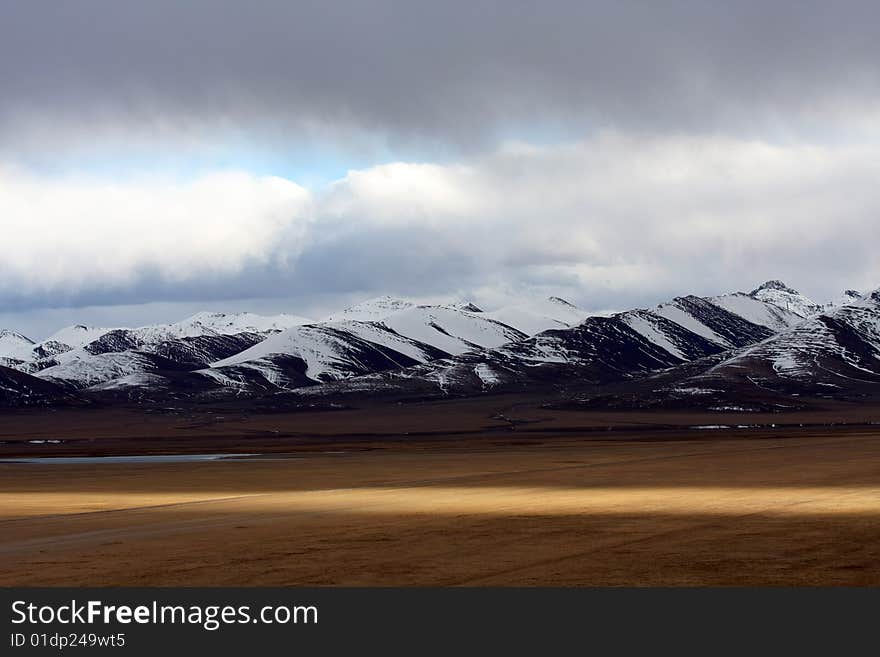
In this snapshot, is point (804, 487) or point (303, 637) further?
point (804, 487)

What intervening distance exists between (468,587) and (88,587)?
7671 mm

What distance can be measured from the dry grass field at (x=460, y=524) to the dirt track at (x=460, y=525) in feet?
0.26

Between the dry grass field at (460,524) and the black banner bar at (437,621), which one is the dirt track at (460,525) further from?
the black banner bar at (437,621)

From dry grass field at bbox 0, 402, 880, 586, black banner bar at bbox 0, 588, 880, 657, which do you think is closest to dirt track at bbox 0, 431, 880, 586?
dry grass field at bbox 0, 402, 880, 586

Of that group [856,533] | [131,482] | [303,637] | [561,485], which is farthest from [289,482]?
[303,637]

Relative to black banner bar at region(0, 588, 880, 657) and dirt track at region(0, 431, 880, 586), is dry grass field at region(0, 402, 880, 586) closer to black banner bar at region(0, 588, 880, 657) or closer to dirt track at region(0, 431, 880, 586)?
dirt track at region(0, 431, 880, 586)

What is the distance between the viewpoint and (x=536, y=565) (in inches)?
1057

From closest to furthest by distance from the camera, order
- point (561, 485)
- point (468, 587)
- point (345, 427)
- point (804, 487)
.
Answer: point (468, 587), point (804, 487), point (561, 485), point (345, 427)

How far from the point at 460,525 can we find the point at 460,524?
0.31m

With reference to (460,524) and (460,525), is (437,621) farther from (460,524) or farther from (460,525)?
(460,524)

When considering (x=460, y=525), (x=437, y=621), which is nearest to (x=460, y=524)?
(x=460, y=525)

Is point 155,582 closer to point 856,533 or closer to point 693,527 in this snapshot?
point 693,527

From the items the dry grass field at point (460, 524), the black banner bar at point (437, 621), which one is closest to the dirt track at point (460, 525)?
the dry grass field at point (460, 524)

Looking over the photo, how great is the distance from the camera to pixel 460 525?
35.7m
